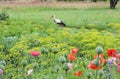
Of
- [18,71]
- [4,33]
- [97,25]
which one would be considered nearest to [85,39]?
[18,71]

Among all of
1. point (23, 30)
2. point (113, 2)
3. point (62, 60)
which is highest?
point (62, 60)

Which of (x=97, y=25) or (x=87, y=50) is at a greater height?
(x=87, y=50)

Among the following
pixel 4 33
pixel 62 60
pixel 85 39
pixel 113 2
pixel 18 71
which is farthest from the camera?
pixel 113 2

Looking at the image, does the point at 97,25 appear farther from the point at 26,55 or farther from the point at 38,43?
the point at 26,55

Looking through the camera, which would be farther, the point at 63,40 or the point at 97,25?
the point at 97,25

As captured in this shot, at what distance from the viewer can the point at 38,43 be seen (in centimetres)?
789

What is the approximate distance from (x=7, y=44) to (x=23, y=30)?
2227mm

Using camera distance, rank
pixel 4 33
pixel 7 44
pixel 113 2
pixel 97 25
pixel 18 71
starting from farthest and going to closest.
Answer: pixel 113 2 < pixel 97 25 < pixel 4 33 < pixel 7 44 < pixel 18 71

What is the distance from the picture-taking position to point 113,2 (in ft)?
97.9

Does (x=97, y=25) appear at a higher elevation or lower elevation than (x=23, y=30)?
lower

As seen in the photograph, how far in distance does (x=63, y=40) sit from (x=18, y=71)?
2.54 meters

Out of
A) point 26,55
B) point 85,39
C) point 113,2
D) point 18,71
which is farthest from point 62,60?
point 113,2

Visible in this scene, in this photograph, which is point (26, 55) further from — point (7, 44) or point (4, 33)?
point (4, 33)

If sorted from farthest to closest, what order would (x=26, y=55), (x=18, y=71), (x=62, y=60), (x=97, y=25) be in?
(x=97, y=25) → (x=26, y=55) → (x=18, y=71) → (x=62, y=60)
